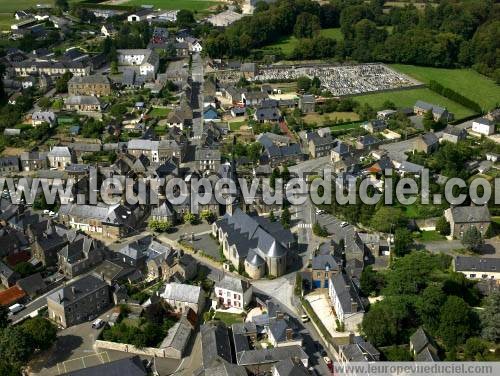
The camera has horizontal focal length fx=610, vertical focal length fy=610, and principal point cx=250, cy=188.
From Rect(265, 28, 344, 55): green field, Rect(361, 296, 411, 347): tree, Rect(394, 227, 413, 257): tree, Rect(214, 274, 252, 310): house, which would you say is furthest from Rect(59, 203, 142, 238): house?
Rect(265, 28, 344, 55): green field

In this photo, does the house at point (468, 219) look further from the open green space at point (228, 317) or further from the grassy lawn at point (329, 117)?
the grassy lawn at point (329, 117)

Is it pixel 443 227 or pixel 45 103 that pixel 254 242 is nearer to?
pixel 443 227

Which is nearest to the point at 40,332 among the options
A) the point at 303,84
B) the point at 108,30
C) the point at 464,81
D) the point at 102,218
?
the point at 102,218

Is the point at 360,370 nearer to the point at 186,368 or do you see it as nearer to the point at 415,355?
the point at 415,355

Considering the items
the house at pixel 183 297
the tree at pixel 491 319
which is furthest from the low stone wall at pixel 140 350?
the tree at pixel 491 319

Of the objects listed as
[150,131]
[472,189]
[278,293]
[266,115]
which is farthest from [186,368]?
[266,115]

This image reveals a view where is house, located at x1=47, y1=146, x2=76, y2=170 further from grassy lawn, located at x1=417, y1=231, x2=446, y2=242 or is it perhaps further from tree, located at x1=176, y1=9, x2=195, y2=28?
tree, located at x1=176, y1=9, x2=195, y2=28
